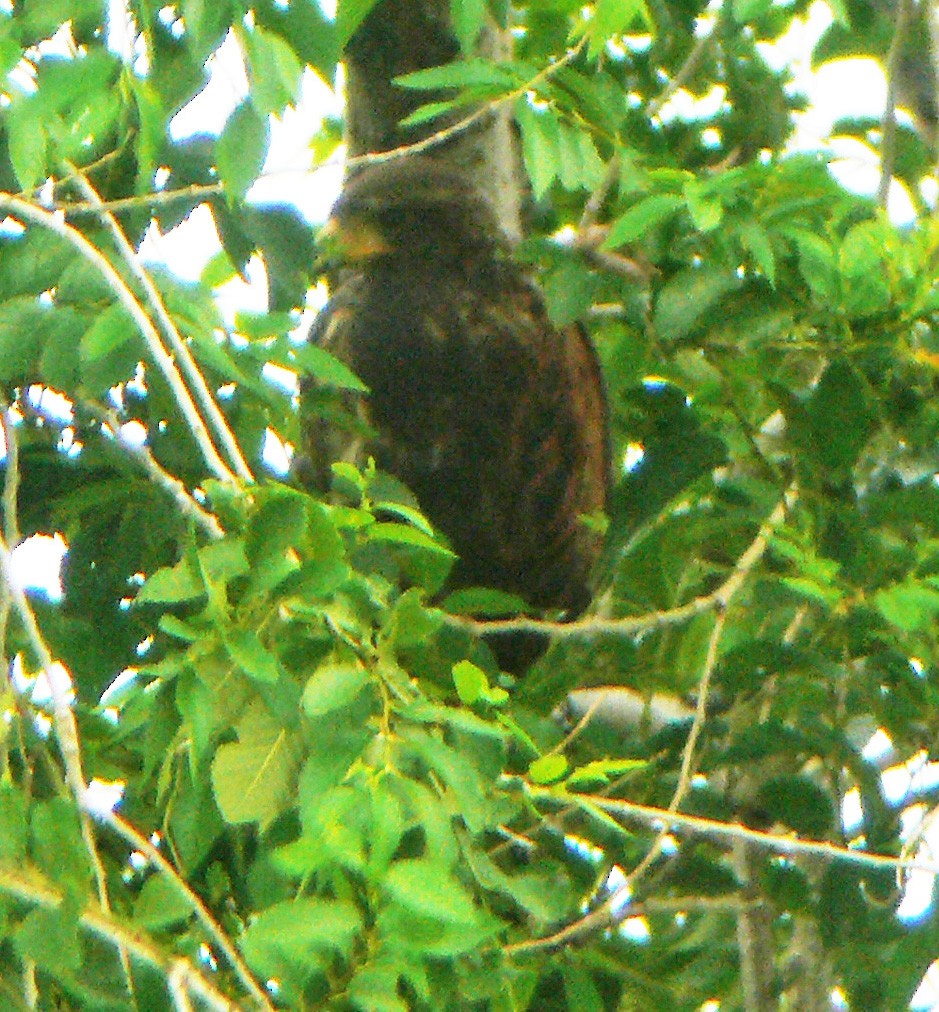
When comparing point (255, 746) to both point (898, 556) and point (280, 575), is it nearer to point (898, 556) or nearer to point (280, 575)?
point (280, 575)

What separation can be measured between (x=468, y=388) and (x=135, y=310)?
1.39 ft

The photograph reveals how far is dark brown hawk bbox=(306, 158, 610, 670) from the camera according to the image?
127cm

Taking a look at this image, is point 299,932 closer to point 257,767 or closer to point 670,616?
point 257,767

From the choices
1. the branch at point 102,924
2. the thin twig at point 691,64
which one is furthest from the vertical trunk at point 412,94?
the branch at point 102,924

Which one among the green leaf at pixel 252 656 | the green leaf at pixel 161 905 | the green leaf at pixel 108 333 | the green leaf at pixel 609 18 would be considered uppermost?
the green leaf at pixel 609 18

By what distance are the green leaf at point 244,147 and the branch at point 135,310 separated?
0.08 metres

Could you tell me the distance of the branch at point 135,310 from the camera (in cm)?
87

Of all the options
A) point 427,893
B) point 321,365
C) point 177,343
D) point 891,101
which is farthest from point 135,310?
point 891,101

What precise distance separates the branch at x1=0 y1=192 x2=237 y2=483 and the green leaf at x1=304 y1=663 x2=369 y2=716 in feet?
0.41

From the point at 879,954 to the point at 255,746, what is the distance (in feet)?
1.92

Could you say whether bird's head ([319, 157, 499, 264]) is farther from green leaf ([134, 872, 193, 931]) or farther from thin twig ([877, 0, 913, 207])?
green leaf ([134, 872, 193, 931])

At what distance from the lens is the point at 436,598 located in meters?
1.29

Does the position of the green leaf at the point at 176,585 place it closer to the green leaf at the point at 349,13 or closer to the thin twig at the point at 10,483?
the thin twig at the point at 10,483

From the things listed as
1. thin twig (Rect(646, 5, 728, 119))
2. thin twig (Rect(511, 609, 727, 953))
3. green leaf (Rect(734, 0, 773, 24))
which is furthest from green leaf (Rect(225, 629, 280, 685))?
thin twig (Rect(646, 5, 728, 119))
